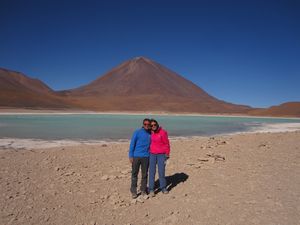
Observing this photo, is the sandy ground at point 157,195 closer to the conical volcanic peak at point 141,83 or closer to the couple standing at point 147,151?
the couple standing at point 147,151

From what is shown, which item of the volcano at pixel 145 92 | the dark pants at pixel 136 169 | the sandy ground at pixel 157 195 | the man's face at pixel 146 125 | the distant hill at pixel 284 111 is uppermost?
the volcano at pixel 145 92

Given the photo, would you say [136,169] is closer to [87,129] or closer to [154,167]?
[154,167]

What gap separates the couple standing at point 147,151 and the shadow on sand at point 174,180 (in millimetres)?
371

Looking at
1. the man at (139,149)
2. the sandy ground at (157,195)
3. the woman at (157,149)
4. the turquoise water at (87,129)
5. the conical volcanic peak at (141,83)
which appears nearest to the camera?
the sandy ground at (157,195)

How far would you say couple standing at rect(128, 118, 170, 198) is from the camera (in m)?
5.05

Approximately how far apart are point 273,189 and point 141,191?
231cm

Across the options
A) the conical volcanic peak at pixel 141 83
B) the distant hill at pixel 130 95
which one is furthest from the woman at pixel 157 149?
the conical volcanic peak at pixel 141 83

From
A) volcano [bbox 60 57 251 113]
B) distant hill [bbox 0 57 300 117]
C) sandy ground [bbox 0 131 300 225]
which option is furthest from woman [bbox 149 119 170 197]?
volcano [bbox 60 57 251 113]

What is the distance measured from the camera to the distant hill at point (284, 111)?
92206mm

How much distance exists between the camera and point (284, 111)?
9619cm

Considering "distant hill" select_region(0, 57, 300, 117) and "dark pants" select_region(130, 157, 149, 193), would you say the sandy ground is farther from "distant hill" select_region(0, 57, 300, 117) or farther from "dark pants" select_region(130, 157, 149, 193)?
"distant hill" select_region(0, 57, 300, 117)

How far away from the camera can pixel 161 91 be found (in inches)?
5965

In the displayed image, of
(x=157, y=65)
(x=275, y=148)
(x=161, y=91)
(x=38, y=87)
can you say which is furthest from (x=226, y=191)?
(x=157, y=65)

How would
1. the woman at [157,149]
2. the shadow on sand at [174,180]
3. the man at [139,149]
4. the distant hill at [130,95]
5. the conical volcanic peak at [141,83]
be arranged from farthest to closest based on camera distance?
the conical volcanic peak at [141,83]
the distant hill at [130,95]
the shadow on sand at [174,180]
the woman at [157,149]
the man at [139,149]
